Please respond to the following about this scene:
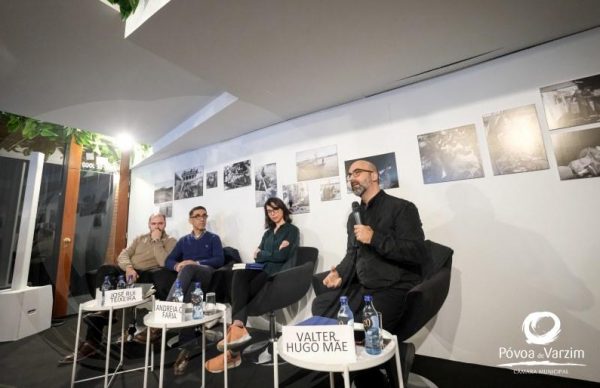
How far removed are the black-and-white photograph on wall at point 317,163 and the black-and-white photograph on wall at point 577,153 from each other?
164 cm

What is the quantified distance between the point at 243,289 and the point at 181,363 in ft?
2.43

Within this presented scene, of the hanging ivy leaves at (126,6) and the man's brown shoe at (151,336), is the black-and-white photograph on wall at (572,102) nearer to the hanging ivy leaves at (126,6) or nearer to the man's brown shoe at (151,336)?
the hanging ivy leaves at (126,6)

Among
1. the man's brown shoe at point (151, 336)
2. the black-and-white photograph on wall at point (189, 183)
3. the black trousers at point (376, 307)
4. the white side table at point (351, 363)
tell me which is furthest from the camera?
the black-and-white photograph on wall at point (189, 183)

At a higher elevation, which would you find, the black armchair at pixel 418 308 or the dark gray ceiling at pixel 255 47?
the dark gray ceiling at pixel 255 47

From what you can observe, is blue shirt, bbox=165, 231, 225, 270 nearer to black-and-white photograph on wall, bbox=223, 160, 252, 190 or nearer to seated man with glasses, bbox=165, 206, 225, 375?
seated man with glasses, bbox=165, 206, 225, 375

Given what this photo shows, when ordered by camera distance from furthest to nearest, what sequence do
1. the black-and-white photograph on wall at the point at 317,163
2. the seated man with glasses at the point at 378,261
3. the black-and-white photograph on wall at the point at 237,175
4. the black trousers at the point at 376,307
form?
the black-and-white photograph on wall at the point at 237,175 → the black-and-white photograph on wall at the point at 317,163 → the seated man with glasses at the point at 378,261 → the black trousers at the point at 376,307

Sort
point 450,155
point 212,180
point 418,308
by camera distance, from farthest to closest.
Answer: point 212,180, point 450,155, point 418,308

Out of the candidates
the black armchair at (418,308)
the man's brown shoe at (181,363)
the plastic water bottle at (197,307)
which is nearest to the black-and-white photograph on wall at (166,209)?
the man's brown shoe at (181,363)

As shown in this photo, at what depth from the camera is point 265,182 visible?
125 inches

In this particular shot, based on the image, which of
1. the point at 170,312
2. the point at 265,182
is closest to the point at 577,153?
the point at 265,182

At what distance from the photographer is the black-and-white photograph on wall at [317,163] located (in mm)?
2717

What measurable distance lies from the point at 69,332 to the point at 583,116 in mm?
5148

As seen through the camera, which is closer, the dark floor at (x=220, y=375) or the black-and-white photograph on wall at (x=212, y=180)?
the dark floor at (x=220, y=375)

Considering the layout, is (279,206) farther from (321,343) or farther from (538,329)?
(538,329)
